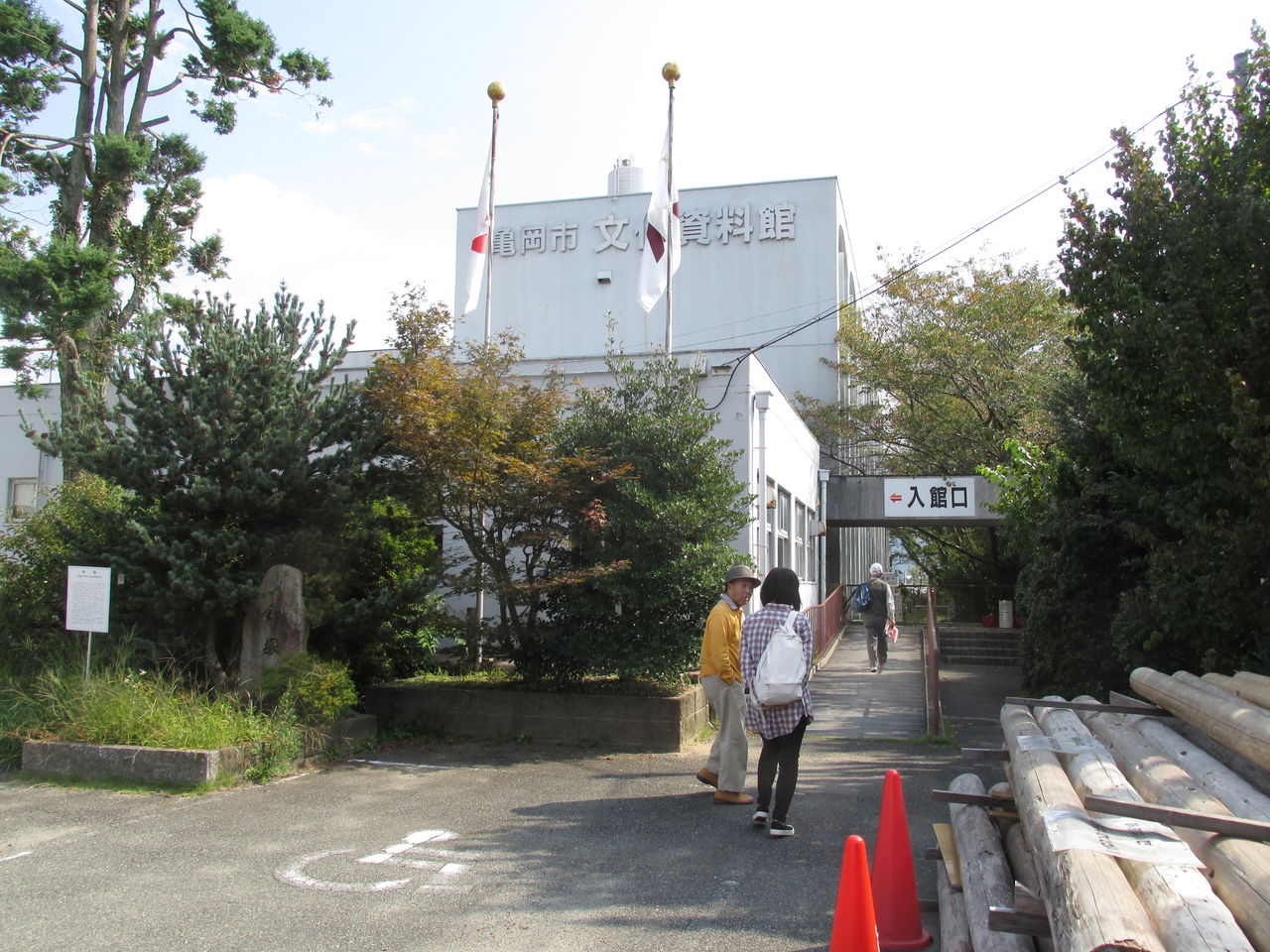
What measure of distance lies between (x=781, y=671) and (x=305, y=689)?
4277 millimetres

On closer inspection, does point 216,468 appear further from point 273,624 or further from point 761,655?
point 761,655

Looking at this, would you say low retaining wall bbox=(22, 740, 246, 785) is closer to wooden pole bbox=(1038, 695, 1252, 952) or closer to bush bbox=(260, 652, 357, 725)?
bush bbox=(260, 652, 357, 725)

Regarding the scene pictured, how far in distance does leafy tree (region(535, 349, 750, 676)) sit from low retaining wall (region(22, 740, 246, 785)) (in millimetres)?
3219

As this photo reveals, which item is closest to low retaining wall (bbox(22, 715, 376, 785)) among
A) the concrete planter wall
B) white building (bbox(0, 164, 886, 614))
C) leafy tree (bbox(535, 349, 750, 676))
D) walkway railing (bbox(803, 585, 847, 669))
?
the concrete planter wall

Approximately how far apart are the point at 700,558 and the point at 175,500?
190 inches

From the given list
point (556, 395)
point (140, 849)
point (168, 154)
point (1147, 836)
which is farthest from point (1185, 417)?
point (168, 154)

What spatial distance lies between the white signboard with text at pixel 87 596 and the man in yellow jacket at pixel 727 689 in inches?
195

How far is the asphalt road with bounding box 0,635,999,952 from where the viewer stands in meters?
4.54

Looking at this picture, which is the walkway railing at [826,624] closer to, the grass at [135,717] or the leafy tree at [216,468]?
the leafy tree at [216,468]

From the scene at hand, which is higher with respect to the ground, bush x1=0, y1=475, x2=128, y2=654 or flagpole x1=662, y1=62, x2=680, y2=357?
flagpole x1=662, y1=62, x2=680, y2=357

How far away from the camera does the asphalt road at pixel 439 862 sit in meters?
4.54

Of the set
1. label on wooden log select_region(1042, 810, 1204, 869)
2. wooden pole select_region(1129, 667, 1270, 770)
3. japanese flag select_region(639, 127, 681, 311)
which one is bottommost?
label on wooden log select_region(1042, 810, 1204, 869)

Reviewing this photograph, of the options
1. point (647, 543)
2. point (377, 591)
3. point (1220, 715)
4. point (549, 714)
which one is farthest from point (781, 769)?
point (377, 591)

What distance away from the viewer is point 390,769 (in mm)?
8023
